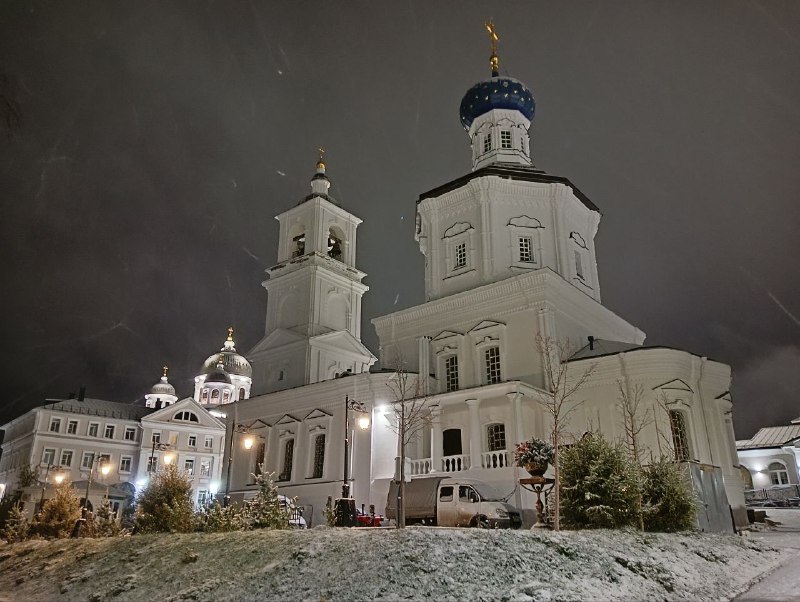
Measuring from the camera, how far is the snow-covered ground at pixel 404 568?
9.16 metres

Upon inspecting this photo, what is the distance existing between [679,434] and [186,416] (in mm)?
48998

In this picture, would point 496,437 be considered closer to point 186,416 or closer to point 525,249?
point 525,249

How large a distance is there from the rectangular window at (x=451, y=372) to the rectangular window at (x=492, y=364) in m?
1.61

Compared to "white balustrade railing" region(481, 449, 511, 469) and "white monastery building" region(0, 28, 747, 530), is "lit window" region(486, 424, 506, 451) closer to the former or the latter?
"white monastery building" region(0, 28, 747, 530)

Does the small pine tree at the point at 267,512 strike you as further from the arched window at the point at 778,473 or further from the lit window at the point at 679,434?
the arched window at the point at 778,473

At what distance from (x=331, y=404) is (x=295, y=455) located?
3.05m

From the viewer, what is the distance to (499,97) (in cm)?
3450

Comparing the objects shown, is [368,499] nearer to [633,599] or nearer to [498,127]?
[633,599]

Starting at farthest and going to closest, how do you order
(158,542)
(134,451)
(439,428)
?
1. (134,451)
2. (439,428)
3. (158,542)

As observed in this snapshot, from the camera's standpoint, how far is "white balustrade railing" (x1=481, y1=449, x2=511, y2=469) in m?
22.7

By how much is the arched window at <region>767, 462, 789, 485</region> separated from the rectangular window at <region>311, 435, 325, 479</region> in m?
32.3

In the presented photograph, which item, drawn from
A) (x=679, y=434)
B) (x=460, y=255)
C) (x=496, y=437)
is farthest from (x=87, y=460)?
(x=679, y=434)

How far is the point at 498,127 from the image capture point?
34.5 m

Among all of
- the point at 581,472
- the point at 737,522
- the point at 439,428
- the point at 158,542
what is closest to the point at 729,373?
the point at 737,522
